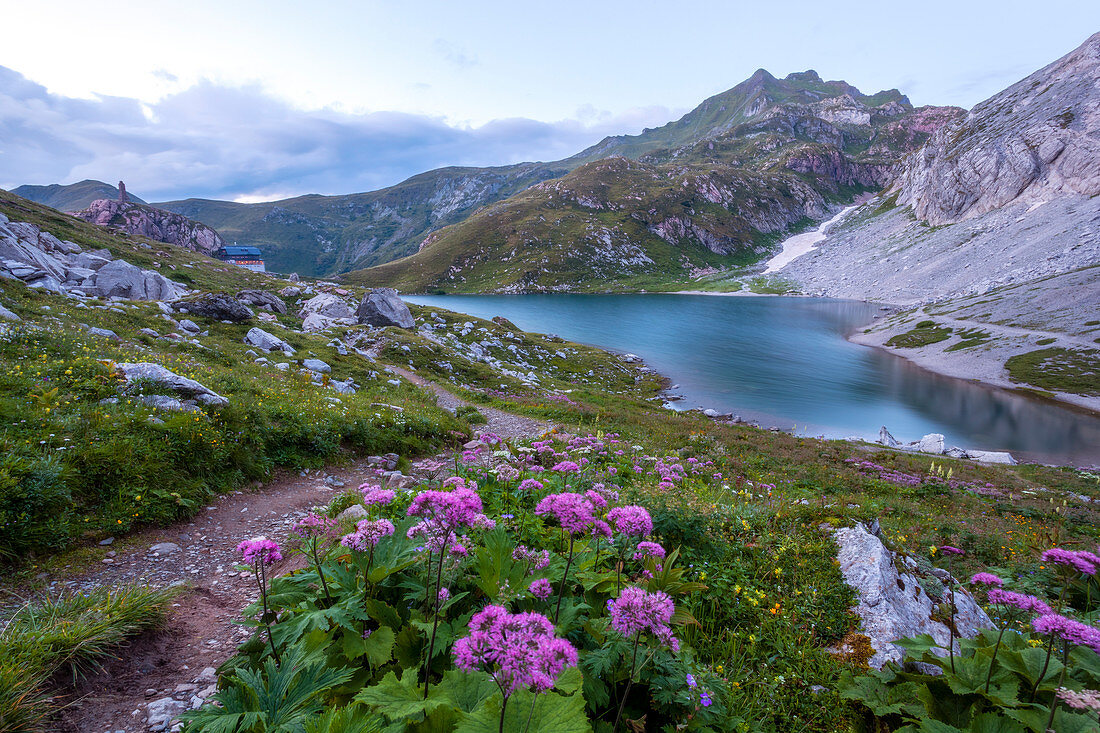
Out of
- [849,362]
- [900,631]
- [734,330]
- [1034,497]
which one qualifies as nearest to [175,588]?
[900,631]

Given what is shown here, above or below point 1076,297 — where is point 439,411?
below

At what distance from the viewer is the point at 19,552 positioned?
597cm

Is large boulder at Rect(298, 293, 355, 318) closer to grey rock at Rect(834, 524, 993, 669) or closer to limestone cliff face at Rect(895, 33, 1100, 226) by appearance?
grey rock at Rect(834, 524, 993, 669)

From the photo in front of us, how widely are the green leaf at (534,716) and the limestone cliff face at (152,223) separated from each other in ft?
639

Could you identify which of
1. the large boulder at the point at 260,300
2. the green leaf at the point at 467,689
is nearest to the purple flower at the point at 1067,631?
the green leaf at the point at 467,689

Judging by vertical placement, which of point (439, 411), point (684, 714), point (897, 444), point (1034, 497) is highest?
point (684, 714)

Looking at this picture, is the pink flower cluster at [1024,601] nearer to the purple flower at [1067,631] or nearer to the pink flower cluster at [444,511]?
the purple flower at [1067,631]

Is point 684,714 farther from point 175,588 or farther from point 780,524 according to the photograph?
point 175,588

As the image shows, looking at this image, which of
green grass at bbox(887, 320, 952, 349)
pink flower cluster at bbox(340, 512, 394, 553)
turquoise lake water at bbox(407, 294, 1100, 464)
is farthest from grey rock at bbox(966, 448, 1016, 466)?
green grass at bbox(887, 320, 952, 349)

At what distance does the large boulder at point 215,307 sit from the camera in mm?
26672

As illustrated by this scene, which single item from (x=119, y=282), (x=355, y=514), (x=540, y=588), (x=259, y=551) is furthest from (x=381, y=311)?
(x=540, y=588)

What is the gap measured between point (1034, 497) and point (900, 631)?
22.9 metres

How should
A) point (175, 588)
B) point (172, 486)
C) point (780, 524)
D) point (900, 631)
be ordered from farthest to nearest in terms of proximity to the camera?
point (172, 486)
point (780, 524)
point (175, 588)
point (900, 631)

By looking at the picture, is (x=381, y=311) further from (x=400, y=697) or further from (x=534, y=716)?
(x=534, y=716)
